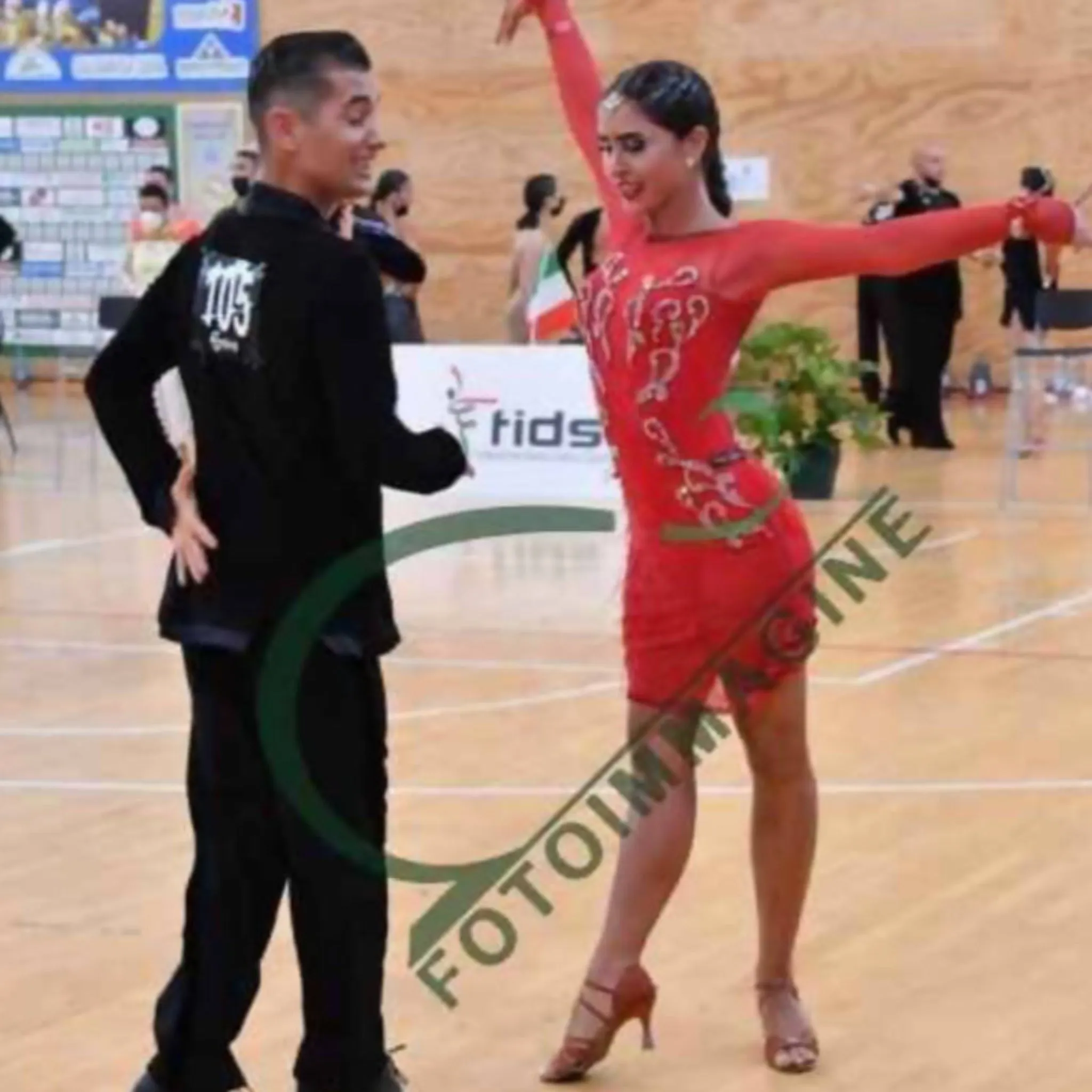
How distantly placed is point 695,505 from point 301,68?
1.13 meters

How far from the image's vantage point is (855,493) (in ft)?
49.9

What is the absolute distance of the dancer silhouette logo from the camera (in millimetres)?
4574

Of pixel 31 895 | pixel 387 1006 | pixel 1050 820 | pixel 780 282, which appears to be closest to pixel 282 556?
pixel 780 282

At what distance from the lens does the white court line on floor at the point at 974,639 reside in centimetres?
973

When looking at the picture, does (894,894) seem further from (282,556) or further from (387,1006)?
(282,556)

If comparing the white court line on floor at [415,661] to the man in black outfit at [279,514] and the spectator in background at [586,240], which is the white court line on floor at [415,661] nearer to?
the man in black outfit at [279,514]

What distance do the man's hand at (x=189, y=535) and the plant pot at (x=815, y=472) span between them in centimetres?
989

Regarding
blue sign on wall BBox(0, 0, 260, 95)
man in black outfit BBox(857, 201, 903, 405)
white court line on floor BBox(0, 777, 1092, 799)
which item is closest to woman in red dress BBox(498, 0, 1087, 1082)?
white court line on floor BBox(0, 777, 1092, 799)

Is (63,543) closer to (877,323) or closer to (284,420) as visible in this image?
(877,323)

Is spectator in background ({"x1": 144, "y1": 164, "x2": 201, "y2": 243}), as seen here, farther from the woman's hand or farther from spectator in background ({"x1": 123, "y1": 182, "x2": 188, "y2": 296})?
the woman's hand

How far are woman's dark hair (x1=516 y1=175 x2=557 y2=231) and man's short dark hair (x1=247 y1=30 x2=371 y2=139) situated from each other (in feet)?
49.0

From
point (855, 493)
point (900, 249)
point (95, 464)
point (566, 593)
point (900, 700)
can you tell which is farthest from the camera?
point (95, 464)

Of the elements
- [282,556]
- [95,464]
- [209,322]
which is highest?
[209,322]

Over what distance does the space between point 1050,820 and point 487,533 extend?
4.91m
